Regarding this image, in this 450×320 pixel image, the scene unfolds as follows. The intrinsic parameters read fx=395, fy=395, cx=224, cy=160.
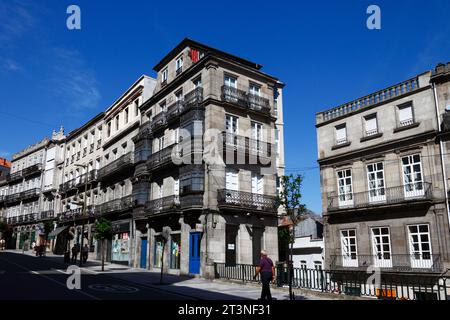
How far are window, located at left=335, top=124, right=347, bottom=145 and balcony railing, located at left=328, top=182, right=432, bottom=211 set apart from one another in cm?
395

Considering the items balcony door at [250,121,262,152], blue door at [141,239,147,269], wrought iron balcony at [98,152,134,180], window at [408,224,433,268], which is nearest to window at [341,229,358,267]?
window at [408,224,433,268]

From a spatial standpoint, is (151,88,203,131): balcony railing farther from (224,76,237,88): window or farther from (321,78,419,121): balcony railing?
(321,78,419,121): balcony railing

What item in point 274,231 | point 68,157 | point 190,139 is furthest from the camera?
point 68,157

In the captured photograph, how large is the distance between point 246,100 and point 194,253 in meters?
10.7

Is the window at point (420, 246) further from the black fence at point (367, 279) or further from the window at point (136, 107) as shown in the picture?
the window at point (136, 107)

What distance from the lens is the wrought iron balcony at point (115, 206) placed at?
31.9 m

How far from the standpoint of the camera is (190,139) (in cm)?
2489

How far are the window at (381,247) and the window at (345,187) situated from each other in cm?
271

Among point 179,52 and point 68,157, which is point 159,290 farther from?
point 68,157

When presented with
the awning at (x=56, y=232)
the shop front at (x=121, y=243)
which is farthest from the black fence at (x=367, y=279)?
the awning at (x=56, y=232)

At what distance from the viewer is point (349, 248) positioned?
26016 mm
